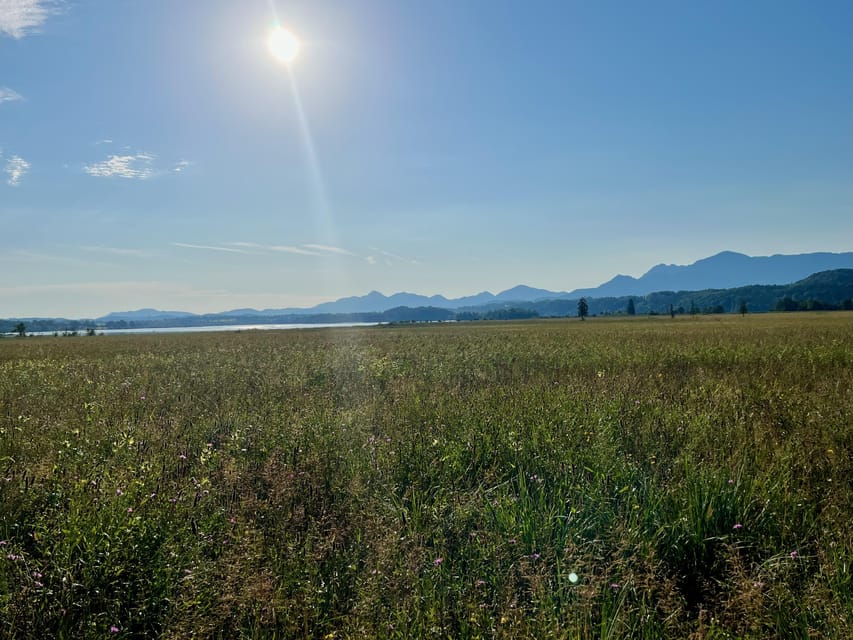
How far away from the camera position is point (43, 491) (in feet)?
13.5

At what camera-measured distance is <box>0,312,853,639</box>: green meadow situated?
9.55 feet

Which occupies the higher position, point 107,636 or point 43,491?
point 43,491

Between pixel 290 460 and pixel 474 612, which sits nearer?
pixel 474 612

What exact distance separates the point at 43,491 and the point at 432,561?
3676 millimetres

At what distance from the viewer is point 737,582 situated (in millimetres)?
3031

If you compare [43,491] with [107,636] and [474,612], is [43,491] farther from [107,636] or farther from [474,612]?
[474,612]


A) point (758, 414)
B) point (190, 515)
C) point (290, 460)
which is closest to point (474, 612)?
point (190, 515)

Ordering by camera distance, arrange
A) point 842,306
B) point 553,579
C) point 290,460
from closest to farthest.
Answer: point 553,579, point 290,460, point 842,306

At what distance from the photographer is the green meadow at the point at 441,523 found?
9.55 feet

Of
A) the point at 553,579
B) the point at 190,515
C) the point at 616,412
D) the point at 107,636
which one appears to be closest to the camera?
the point at 107,636

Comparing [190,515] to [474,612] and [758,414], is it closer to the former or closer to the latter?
[474,612]

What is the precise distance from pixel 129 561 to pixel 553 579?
3.07 metres

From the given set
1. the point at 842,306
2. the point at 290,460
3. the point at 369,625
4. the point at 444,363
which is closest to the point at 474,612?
the point at 369,625

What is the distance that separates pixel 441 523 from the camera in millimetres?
3908
